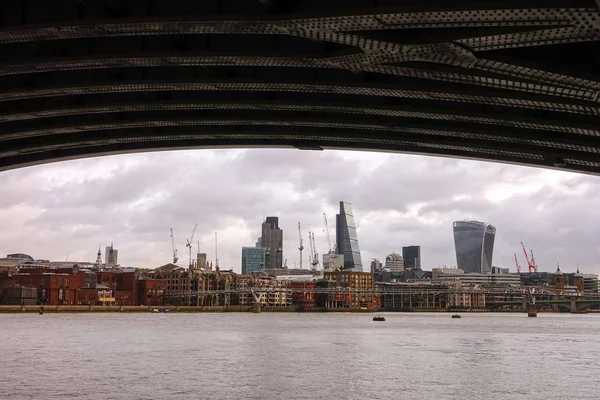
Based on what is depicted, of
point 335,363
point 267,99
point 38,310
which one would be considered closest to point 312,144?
point 267,99

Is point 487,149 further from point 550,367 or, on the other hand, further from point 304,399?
point 550,367

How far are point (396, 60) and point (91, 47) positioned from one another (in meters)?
8.65

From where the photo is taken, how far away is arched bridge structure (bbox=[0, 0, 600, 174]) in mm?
14430

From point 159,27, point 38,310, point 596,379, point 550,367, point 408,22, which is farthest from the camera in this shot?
point 38,310

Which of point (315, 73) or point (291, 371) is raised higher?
point (315, 73)

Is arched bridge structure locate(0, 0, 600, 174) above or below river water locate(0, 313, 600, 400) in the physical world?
above

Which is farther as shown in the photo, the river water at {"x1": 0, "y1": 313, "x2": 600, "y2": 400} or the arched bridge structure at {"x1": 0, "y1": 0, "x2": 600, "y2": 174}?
the river water at {"x1": 0, "y1": 313, "x2": 600, "y2": 400}

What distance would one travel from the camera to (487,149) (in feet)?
91.0

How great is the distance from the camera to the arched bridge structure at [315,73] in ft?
47.3

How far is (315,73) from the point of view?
20734mm

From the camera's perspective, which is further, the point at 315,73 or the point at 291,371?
the point at 291,371

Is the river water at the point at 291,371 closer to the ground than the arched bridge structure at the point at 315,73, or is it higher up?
closer to the ground

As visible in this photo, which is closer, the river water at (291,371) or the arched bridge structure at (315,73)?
the arched bridge structure at (315,73)

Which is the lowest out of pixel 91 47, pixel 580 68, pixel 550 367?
pixel 550 367
